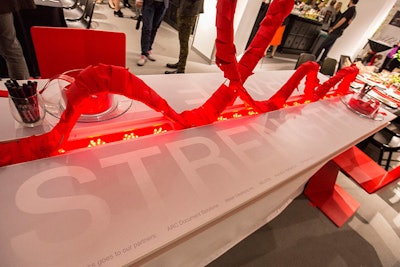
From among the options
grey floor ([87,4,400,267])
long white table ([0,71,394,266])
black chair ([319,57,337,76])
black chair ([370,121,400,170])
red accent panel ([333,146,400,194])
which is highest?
long white table ([0,71,394,266])

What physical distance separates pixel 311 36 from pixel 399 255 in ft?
18.7

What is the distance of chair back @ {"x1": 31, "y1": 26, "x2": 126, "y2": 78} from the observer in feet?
4.08

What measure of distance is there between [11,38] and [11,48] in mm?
69

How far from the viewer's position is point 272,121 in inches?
51.1

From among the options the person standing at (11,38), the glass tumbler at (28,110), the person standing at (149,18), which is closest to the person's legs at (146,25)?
the person standing at (149,18)

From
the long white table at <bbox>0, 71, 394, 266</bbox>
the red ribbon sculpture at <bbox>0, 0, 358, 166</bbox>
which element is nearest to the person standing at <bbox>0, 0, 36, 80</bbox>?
the long white table at <bbox>0, 71, 394, 266</bbox>

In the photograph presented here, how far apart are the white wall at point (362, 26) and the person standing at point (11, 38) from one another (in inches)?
250

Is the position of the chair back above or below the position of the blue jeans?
above

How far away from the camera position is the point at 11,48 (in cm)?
163

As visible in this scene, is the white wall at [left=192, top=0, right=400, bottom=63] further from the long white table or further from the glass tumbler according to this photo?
the glass tumbler

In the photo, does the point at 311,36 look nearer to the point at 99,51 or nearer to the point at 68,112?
the point at 99,51

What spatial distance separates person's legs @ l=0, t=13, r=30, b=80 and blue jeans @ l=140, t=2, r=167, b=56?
1.59m

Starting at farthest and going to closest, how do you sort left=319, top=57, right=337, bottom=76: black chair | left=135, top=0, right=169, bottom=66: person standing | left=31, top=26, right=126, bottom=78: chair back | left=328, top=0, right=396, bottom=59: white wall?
left=328, top=0, right=396, bottom=59: white wall, left=319, top=57, right=337, bottom=76: black chair, left=135, top=0, right=169, bottom=66: person standing, left=31, top=26, right=126, bottom=78: chair back

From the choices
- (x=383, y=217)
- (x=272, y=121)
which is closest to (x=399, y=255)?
(x=383, y=217)
